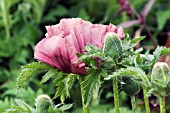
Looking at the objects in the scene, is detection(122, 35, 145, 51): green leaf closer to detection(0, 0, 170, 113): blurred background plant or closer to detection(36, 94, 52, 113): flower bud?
detection(36, 94, 52, 113): flower bud

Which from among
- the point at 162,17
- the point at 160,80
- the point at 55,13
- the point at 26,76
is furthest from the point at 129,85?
the point at 55,13

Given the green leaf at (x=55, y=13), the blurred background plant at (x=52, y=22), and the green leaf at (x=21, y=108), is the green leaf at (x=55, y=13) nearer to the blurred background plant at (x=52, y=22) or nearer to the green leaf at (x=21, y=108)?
the blurred background plant at (x=52, y=22)

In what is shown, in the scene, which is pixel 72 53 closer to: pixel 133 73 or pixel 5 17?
pixel 133 73

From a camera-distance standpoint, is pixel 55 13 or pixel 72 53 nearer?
pixel 72 53

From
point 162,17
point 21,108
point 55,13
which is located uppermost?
point 55,13

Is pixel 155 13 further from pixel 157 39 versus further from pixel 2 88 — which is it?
pixel 2 88

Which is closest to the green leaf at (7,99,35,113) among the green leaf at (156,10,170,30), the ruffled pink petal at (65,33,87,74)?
the ruffled pink petal at (65,33,87,74)

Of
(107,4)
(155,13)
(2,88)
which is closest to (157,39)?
(155,13)
